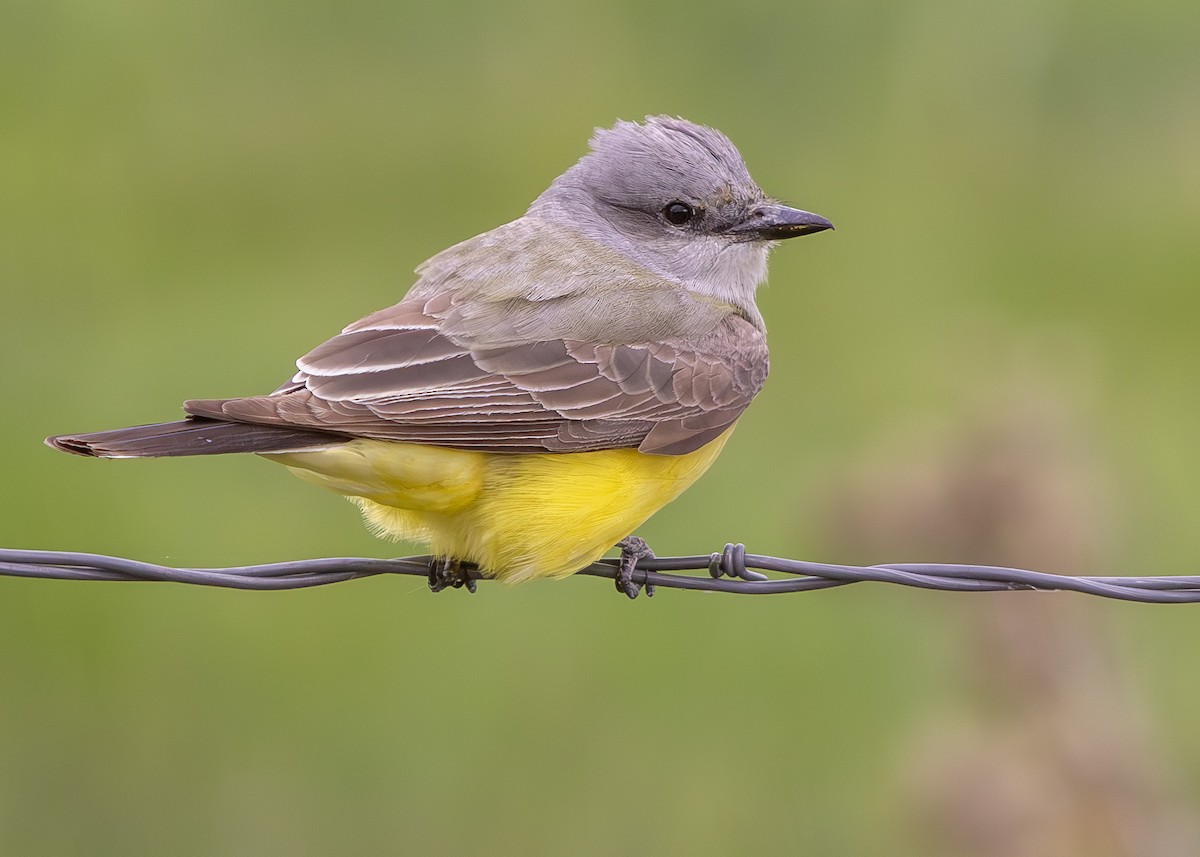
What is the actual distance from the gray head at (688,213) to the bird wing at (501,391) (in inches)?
19.0

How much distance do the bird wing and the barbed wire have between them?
1.20ft

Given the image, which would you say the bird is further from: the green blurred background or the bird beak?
the green blurred background

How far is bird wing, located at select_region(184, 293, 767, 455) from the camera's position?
4441 millimetres

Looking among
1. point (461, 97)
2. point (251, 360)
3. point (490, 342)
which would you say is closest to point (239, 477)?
point (251, 360)

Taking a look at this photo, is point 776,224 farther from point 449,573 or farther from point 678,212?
point 449,573

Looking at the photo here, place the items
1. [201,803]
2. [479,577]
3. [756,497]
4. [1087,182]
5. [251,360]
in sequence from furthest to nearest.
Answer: [1087,182]
[251,360]
[756,497]
[201,803]
[479,577]

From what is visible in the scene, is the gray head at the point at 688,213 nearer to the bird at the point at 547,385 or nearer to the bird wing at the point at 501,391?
the bird at the point at 547,385

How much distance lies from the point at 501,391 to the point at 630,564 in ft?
2.07

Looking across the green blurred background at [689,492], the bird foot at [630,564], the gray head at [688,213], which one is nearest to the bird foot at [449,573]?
the bird foot at [630,564]

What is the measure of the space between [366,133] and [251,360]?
6.60ft

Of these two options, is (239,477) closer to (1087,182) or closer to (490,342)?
(490,342)

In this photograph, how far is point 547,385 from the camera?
4.79 meters

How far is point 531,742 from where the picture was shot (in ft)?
21.9

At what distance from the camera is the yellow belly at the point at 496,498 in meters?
4.45
